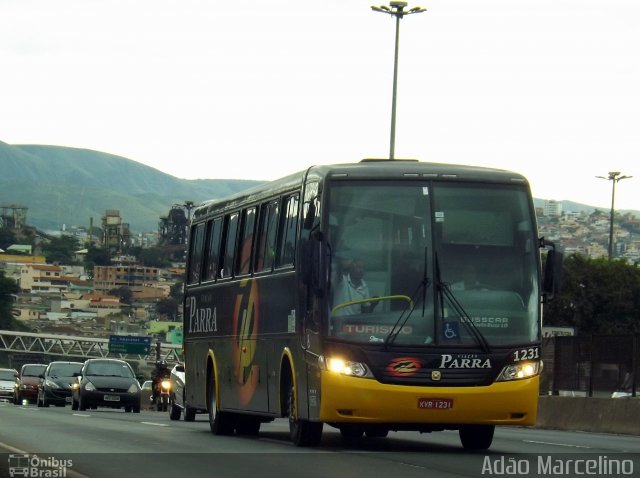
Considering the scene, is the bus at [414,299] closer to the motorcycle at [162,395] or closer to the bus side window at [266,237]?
the bus side window at [266,237]

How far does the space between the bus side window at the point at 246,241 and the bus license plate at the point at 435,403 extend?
4992mm

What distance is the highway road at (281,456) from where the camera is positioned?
49.1 ft

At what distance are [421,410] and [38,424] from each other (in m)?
9.83

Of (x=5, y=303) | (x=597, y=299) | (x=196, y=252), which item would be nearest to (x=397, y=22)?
(x=196, y=252)

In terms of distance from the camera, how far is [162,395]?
50.0 meters

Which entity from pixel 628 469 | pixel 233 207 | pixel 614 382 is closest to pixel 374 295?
pixel 628 469

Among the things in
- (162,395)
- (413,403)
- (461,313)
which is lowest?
(162,395)

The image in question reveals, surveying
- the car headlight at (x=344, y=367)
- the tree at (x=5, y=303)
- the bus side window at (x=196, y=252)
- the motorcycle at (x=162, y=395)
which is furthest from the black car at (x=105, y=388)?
the tree at (x=5, y=303)

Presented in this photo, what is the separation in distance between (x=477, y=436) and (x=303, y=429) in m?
2.11

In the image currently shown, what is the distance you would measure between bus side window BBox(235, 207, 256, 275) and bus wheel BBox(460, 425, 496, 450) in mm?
3989

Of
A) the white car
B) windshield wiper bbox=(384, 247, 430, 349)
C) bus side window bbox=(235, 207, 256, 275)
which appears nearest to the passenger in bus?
windshield wiper bbox=(384, 247, 430, 349)

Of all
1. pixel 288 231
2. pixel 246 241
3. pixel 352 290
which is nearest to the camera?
pixel 352 290

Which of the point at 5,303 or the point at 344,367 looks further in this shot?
the point at 5,303

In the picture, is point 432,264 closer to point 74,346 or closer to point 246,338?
point 246,338
